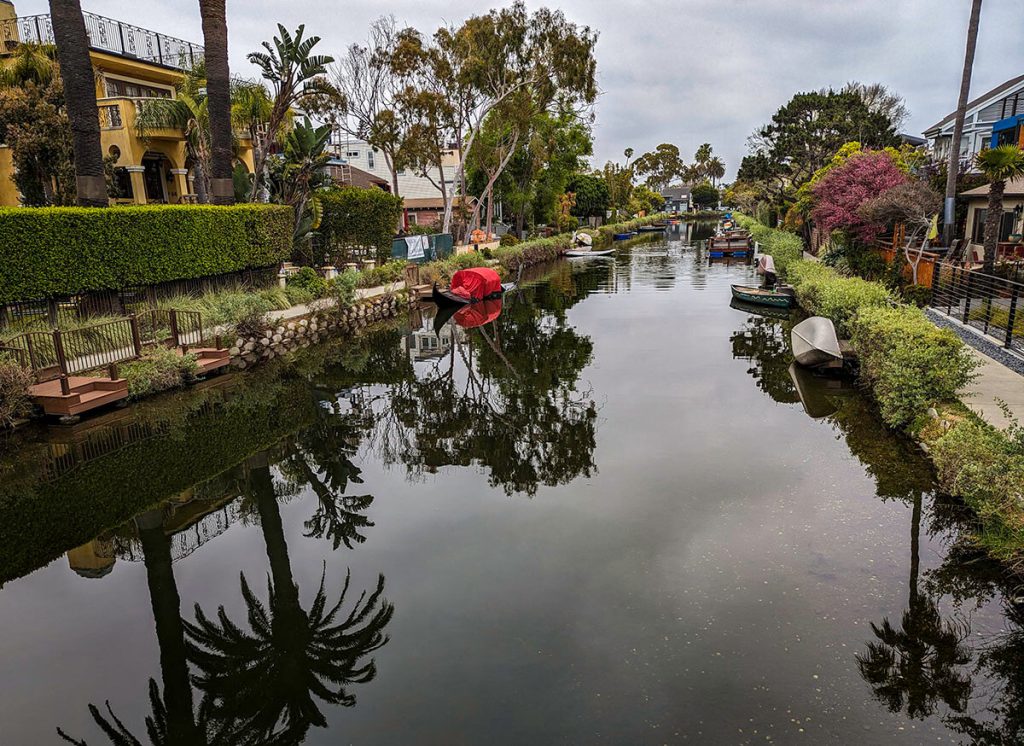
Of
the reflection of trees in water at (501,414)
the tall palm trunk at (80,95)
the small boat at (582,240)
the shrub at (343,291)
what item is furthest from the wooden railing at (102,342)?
the small boat at (582,240)

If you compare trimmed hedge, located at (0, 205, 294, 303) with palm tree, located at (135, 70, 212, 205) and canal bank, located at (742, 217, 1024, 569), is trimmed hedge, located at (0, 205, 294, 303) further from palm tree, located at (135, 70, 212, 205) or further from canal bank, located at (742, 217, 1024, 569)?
canal bank, located at (742, 217, 1024, 569)

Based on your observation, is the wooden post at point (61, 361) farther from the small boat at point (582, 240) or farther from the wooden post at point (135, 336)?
the small boat at point (582, 240)

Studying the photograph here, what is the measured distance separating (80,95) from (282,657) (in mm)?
17394

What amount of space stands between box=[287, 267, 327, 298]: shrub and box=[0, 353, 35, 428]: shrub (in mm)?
11403

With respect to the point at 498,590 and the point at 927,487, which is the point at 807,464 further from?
the point at 498,590

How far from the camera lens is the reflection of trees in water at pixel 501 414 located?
12.2m

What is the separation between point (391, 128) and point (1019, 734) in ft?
131

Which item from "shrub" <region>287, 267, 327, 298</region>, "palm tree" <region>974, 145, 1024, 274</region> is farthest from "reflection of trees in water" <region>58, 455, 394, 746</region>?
"palm tree" <region>974, 145, 1024, 274</region>

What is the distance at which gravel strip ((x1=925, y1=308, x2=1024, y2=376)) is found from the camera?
1371 cm

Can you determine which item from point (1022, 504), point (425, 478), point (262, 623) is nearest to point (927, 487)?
point (1022, 504)

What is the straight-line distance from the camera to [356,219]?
33781 mm

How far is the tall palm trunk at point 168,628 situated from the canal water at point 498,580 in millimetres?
34

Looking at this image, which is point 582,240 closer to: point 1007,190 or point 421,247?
point 421,247

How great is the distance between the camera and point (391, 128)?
39.8 m
